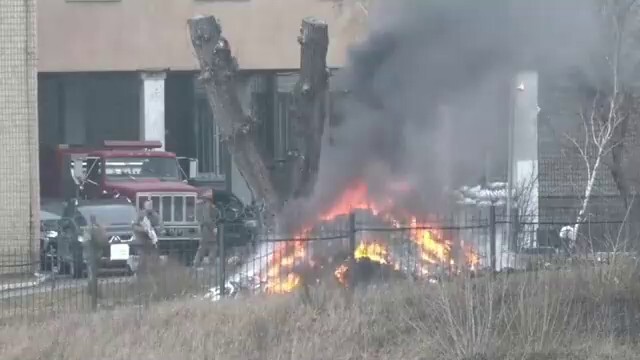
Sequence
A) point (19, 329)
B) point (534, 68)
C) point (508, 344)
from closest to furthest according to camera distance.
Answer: point (508, 344) < point (19, 329) < point (534, 68)

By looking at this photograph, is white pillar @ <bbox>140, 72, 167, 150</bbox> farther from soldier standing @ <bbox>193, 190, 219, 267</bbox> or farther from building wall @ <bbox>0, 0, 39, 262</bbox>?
soldier standing @ <bbox>193, 190, 219, 267</bbox>

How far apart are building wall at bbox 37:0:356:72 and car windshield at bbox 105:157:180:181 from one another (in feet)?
22.0

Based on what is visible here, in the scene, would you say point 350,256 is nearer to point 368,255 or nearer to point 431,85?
point 368,255

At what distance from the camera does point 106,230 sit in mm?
21672

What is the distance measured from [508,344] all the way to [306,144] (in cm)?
574

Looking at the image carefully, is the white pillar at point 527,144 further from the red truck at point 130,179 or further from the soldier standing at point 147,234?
the red truck at point 130,179

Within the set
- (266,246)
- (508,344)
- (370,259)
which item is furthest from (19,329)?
(508,344)

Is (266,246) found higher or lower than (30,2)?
lower

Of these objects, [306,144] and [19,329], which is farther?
[306,144]

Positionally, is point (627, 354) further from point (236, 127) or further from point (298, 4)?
point (298, 4)

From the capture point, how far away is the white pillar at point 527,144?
16422mm

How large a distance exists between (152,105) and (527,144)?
1695 centimetres

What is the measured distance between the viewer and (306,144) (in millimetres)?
16656

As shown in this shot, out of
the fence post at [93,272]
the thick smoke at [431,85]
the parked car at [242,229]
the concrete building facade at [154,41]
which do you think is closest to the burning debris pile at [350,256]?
the parked car at [242,229]
